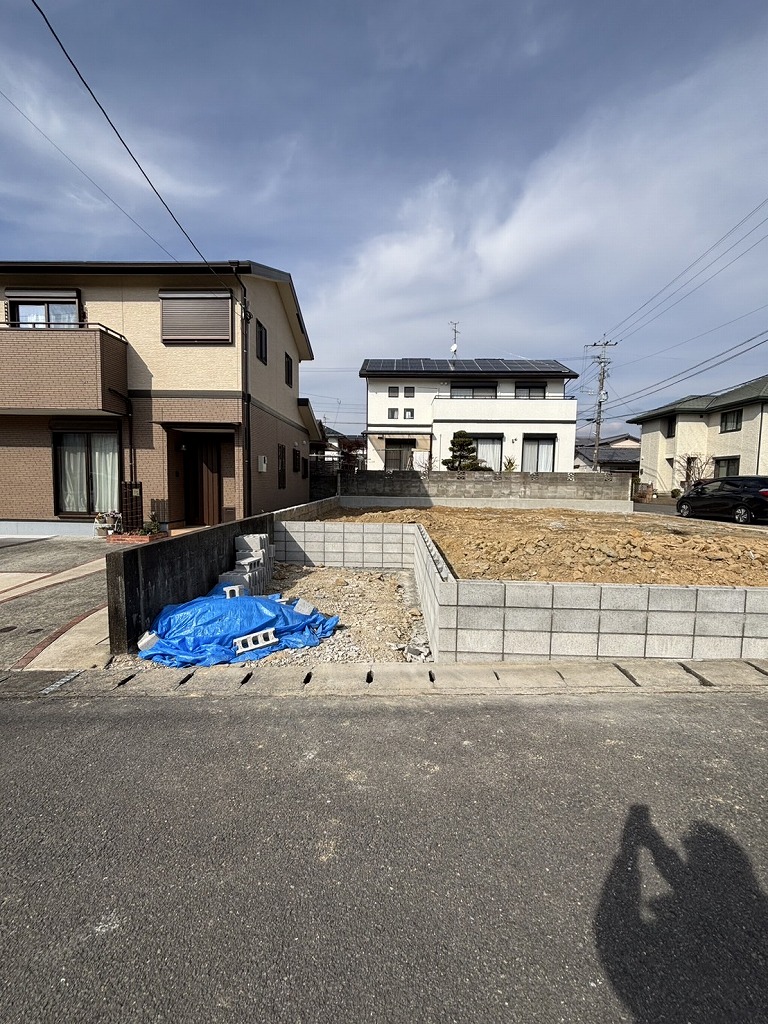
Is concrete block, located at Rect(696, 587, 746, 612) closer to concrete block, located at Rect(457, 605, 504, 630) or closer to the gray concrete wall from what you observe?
concrete block, located at Rect(457, 605, 504, 630)

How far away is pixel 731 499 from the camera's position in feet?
43.7

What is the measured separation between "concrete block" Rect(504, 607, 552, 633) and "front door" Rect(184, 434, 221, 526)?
776cm

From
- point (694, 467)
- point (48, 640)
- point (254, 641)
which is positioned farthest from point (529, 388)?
point (48, 640)

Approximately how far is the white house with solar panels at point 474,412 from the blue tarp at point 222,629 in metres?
18.4

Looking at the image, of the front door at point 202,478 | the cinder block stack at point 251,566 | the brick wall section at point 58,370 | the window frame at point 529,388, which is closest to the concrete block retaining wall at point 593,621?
the cinder block stack at point 251,566

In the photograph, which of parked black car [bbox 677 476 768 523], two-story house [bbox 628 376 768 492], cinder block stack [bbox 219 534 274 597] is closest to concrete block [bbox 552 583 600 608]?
cinder block stack [bbox 219 534 274 597]

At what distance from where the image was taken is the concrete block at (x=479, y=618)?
150 inches

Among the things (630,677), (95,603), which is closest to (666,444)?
(630,677)

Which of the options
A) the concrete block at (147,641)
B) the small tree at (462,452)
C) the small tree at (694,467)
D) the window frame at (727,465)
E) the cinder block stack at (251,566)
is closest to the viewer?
the concrete block at (147,641)

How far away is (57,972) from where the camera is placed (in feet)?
4.78

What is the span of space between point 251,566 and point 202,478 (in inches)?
181

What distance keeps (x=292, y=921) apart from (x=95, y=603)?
484cm

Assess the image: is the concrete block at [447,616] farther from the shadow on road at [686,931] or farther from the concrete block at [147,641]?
the concrete block at [147,641]

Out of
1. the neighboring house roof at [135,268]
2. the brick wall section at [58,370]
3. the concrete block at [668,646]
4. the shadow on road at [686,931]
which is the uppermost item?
the neighboring house roof at [135,268]
